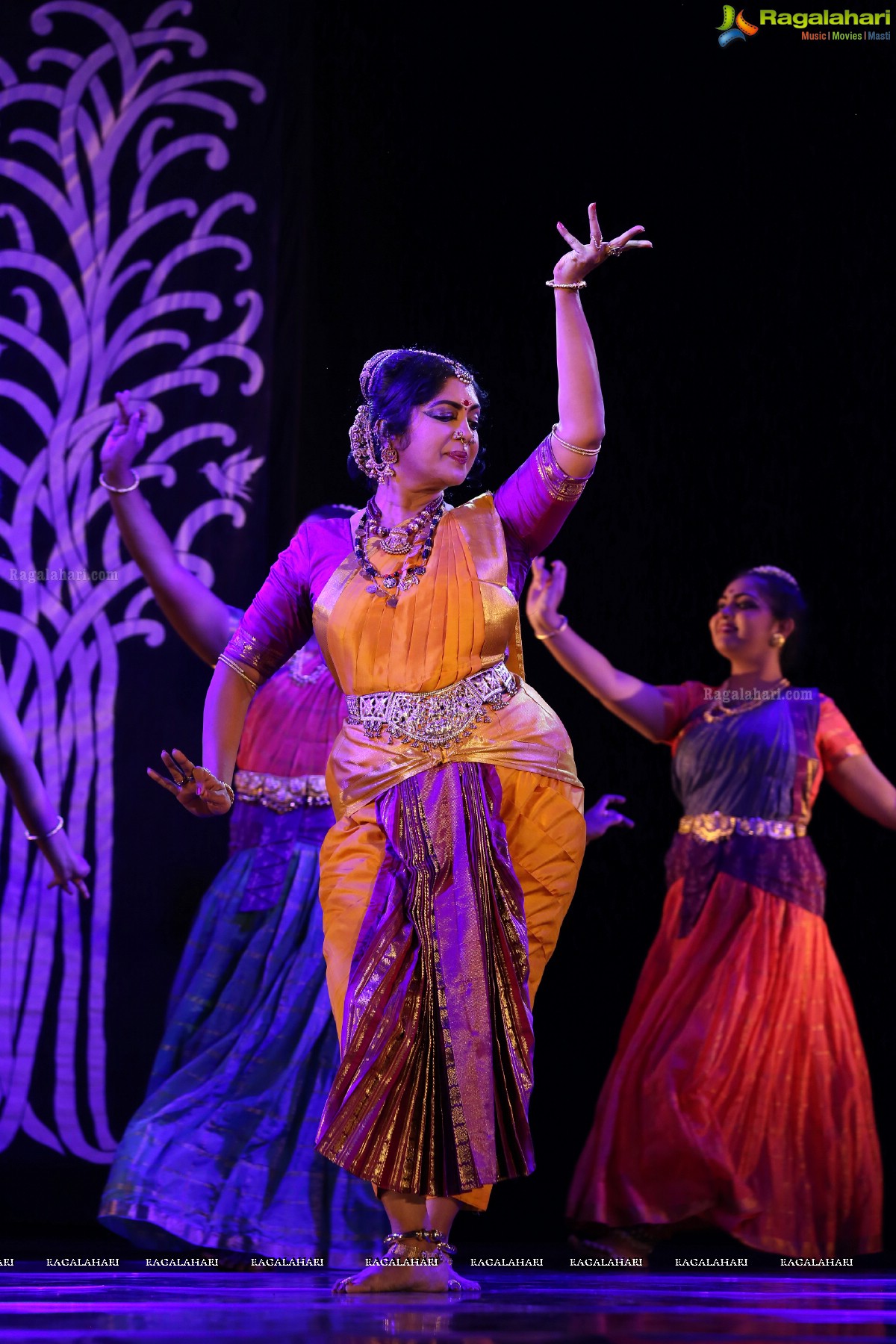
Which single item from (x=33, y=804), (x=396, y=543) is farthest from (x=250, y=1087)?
(x=396, y=543)

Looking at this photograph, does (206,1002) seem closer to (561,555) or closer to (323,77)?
(561,555)

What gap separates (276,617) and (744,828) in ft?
5.44

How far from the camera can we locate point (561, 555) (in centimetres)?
417

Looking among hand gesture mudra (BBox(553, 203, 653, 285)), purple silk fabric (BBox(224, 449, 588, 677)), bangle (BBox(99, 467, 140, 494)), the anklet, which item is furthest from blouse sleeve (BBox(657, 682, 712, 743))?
the anklet

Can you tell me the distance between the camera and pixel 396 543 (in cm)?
263

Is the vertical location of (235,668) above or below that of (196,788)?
above

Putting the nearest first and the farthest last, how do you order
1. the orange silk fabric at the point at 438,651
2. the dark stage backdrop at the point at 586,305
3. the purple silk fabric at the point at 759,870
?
1. the orange silk fabric at the point at 438,651
2. the purple silk fabric at the point at 759,870
3. the dark stage backdrop at the point at 586,305

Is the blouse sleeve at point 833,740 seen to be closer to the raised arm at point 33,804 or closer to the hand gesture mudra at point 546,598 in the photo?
the hand gesture mudra at point 546,598

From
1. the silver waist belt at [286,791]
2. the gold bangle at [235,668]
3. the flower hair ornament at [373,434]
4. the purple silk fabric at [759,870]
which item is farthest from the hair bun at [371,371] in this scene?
the purple silk fabric at [759,870]

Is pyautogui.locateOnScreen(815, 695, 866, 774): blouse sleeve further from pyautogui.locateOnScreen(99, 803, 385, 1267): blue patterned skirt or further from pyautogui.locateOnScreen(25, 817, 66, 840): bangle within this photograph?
pyautogui.locateOnScreen(25, 817, 66, 840): bangle

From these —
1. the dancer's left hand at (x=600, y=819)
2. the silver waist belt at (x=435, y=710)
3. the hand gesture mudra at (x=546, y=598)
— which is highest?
the hand gesture mudra at (x=546, y=598)

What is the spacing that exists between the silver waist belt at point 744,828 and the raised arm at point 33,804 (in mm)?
1583

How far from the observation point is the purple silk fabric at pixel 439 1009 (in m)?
2.28

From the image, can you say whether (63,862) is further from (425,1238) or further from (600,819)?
(425,1238)
